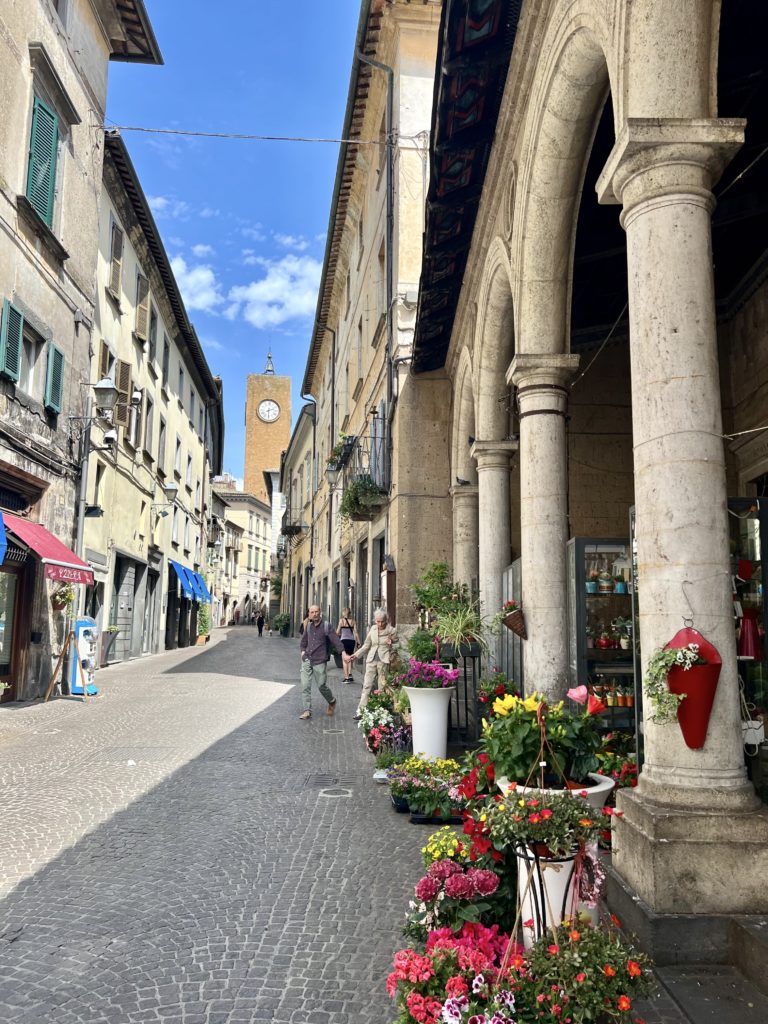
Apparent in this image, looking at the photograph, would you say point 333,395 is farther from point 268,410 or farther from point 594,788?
point 268,410

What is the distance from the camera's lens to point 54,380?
12359 millimetres

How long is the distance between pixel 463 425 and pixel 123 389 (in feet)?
31.3

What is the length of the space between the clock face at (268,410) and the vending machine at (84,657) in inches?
2126

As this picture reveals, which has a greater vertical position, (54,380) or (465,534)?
(54,380)

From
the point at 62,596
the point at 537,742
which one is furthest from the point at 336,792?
the point at 62,596

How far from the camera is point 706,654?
3.22 metres

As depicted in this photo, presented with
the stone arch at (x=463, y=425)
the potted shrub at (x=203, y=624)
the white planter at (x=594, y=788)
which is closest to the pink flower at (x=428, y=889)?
the white planter at (x=594, y=788)

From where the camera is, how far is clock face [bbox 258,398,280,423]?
6581 cm

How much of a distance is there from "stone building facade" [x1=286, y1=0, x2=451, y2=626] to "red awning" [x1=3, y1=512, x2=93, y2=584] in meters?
4.71

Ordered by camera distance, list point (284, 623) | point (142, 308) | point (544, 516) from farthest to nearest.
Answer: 1. point (284, 623)
2. point (142, 308)
3. point (544, 516)

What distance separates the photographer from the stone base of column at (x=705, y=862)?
3.06 m

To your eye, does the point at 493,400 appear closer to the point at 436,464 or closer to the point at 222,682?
the point at 436,464

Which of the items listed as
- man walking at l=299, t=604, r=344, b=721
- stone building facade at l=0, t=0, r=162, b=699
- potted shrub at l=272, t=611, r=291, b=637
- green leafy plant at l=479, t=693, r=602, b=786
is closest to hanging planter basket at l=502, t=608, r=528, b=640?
green leafy plant at l=479, t=693, r=602, b=786

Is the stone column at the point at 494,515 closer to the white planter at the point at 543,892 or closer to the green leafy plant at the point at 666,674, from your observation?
the green leafy plant at the point at 666,674
